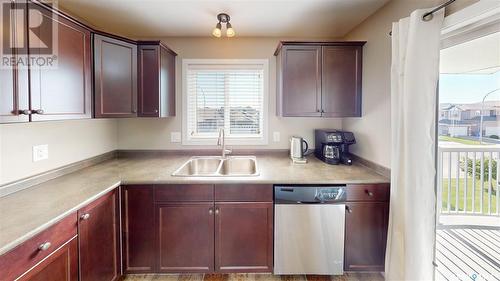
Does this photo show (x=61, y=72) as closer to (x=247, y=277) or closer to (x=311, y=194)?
(x=311, y=194)

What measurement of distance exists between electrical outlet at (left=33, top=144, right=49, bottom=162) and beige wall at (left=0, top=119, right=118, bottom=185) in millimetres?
24

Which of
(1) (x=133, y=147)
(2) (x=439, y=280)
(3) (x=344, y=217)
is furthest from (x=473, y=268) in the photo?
(1) (x=133, y=147)

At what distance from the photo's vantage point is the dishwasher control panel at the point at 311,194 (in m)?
1.92

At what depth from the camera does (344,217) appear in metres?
1.95

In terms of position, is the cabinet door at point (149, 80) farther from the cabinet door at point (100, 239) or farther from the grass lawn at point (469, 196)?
the grass lawn at point (469, 196)

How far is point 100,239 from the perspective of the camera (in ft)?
5.46

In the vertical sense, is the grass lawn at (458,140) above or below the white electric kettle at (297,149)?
above

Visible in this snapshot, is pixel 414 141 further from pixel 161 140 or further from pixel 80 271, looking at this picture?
pixel 161 140

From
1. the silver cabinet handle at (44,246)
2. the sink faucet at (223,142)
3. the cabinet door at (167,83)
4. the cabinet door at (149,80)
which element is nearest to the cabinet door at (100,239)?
the silver cabinet handle at (44,246)

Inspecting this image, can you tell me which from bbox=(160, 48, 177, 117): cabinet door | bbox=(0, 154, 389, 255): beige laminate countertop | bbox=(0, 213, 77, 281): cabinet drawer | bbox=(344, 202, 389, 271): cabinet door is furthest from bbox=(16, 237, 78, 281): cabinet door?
bbox=(344, 202, 389, 271): cabinet door

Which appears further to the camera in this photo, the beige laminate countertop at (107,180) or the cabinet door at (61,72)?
the cabinet door at (61,72)

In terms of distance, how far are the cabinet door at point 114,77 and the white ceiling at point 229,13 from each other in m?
0.32

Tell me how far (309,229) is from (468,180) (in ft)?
3.55

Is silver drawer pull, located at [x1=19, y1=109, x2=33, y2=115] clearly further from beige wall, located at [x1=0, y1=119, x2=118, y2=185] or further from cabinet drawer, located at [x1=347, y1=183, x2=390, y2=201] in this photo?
cabinet drawer, located at [x1=347, y1=183, x2=390, y2=201]
